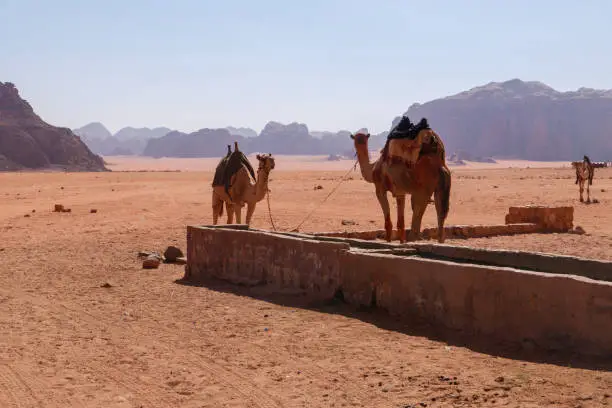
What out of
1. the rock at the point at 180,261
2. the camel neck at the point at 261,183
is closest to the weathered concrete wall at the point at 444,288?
the rock at the point at 180,261

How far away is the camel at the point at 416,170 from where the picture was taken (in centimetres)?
1313

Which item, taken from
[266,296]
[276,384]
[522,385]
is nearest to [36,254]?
[266,296]

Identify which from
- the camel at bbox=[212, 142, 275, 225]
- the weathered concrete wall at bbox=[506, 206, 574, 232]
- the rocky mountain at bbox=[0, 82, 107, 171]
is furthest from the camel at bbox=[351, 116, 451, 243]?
the rocky mountain at bbox=[0, 82, 107, 171]

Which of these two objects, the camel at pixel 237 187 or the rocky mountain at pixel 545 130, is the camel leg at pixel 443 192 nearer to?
the camel at pixel 237 187

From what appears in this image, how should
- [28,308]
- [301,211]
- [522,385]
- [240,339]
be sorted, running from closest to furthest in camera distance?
[522,385]
[240,339]
[28,308]
[301,211]

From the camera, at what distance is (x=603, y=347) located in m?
6.50

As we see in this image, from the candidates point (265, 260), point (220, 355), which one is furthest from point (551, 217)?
point (220, 355)

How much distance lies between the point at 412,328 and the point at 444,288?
1.92ft

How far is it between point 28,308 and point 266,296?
10.2ft

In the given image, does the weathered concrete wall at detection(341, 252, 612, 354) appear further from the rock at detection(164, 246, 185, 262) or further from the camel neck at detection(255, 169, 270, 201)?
the camel neck at detection(255, 169, 270, 201)

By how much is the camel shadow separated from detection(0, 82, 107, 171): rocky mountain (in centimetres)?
8741

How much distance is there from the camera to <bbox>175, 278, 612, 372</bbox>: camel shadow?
6.58 metres

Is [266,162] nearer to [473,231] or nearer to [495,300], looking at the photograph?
[473,231]

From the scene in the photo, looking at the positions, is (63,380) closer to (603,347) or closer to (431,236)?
(603,347)
